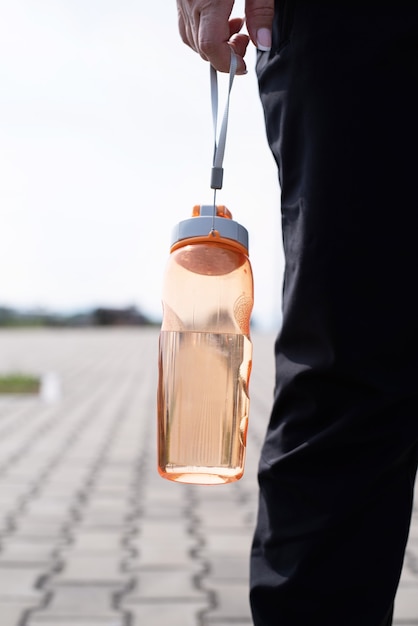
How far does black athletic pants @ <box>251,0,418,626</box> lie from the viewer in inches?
55.9

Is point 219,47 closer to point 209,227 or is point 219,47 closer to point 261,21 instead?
point 261,21

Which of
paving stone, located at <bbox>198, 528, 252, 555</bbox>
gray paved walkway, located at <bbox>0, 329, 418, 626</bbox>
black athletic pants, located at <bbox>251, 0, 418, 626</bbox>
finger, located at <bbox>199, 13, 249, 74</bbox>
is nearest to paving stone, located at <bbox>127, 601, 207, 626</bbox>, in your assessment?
gray paved walkway, located at <bbox>0, 329, 418, 626</bbox>

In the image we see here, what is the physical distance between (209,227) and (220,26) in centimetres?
34

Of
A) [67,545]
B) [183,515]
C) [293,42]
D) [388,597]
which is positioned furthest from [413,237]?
[183,515]

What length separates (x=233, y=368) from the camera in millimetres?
1574

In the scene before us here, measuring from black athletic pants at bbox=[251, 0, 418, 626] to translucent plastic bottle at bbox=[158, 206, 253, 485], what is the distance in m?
0.10

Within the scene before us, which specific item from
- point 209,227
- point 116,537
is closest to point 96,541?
point 116,537

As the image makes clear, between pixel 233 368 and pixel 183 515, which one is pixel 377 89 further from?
pixel 183 515

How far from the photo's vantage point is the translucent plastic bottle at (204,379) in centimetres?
155

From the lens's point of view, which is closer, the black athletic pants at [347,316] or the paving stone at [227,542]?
the black athletic pants at [347,316]

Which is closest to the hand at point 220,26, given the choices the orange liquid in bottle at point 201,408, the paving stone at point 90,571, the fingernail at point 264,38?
the fingernail at point 264,38

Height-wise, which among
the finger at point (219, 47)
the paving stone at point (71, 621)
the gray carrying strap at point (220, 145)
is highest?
the finger at point (219, 47)

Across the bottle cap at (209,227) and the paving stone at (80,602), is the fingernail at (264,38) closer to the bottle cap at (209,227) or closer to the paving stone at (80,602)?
the bottle cap at (209,227)

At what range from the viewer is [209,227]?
156 centimetres
